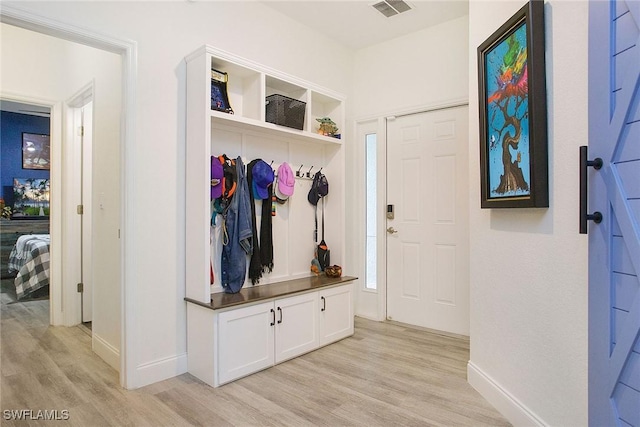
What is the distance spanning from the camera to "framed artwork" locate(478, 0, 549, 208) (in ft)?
5.87

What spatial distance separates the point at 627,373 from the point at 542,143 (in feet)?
3.28

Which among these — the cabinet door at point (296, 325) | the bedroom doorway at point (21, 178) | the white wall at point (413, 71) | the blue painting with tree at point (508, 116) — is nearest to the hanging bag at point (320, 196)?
the cabinet door at point (296, 325)

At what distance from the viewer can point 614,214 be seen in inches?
52.7

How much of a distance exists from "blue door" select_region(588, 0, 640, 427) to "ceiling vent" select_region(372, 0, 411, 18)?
2.11 meters

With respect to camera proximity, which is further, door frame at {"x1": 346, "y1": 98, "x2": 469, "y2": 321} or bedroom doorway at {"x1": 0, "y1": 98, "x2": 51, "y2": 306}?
bedroom doorway at {"x1": 0, "y1": 98, "x2": 51, "y2": 306}

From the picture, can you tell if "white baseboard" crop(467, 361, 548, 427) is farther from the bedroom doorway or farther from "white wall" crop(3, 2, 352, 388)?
the bedroom doorway

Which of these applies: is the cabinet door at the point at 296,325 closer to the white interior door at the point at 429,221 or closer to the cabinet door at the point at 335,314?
the cabinet door at the point at 335,314

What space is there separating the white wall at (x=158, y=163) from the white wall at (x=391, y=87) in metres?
1.83

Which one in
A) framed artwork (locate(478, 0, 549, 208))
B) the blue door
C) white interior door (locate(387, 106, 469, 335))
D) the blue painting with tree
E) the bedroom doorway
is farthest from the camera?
the bedroom doorway

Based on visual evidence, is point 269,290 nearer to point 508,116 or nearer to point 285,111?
point 285,111

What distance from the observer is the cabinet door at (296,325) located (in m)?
2.83

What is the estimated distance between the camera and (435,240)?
3.65 meters

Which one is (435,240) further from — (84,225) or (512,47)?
(84,225)

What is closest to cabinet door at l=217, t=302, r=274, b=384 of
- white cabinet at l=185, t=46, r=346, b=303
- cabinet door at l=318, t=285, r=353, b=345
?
white cabinet at l=185, t=46, r=346, b=303
